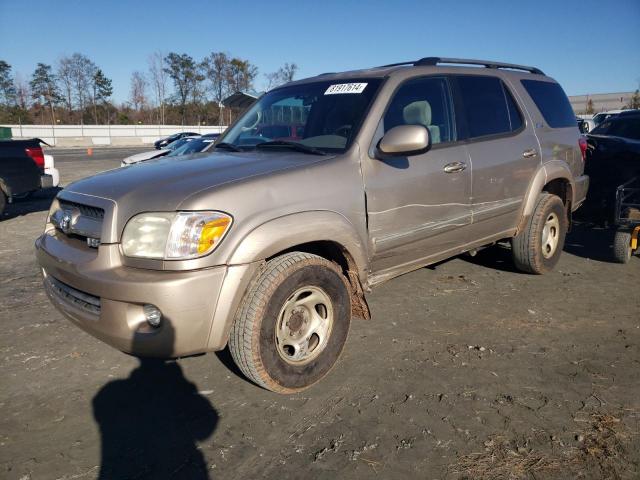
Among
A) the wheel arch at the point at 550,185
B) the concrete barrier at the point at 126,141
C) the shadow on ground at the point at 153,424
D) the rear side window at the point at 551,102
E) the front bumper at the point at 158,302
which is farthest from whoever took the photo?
the concrete barrier at the point at 126,141

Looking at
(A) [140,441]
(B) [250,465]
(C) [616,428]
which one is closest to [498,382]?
(C) [616,428]

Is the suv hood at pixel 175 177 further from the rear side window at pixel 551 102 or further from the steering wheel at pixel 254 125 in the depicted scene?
the rear side window at pixel 551 102

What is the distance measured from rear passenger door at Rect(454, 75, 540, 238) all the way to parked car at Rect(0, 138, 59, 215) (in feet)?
24.6

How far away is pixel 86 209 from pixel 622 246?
5.33 m

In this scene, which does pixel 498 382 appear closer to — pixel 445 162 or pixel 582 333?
pixel 582 333

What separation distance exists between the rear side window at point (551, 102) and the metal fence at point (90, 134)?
1492 inches

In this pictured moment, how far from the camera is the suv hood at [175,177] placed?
8.64 ft

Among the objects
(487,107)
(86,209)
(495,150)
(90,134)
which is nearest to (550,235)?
(495,150)

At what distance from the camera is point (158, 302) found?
244 centimetres

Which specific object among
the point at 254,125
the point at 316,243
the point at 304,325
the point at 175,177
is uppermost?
the point at 254,125

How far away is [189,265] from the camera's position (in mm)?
Result: 2480

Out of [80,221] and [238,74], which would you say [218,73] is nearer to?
[238,74]

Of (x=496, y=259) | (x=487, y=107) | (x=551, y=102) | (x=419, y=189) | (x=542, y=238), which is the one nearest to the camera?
(x=419, y=189)

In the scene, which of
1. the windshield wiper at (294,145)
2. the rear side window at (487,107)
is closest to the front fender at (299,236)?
the windshield wiper at (294,145)
